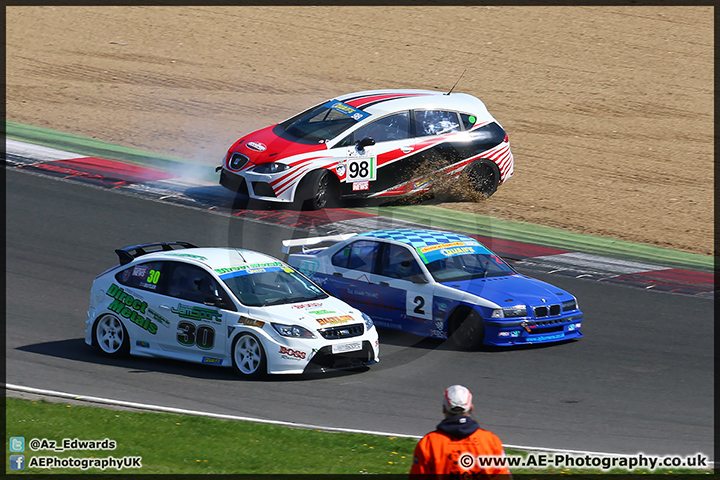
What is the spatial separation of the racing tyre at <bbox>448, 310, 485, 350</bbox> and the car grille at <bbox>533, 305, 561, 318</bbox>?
0.72 m

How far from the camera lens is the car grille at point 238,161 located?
1872cm

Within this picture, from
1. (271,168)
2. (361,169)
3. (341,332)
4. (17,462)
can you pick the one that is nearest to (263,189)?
(271,168)

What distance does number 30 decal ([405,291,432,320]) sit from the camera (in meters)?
13.2

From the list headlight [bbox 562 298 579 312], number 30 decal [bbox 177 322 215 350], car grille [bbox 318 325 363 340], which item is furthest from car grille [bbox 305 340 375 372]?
headlight [bbox 562 298 579 312]

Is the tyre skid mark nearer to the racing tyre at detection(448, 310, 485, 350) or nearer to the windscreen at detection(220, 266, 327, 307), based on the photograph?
the racing tyre at detection(448, 310, 485, 350)

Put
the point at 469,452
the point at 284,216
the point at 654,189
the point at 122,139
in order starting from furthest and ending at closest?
the point at 122,139
the point at 654,189
the point at 284,216
the point at 469,452

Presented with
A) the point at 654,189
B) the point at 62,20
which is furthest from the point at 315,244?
the point at 62,20

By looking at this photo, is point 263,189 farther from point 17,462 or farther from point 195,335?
point 17,462

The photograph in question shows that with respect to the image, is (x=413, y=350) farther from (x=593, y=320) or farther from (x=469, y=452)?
(x=469, y=452)

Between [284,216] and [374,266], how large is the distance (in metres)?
5.28

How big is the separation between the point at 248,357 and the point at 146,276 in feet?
6.33

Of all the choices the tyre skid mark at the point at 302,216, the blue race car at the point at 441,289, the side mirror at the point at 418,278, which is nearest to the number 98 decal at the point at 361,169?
the tyre skid mark at the point at 302,216

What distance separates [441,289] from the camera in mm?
13219

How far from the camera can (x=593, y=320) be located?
14.4m
